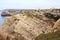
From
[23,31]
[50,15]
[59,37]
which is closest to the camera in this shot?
[59,37]

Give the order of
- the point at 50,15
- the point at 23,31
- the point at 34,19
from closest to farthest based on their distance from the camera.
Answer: the point at 23,31 < the point at 34,19 < the point at 50,15

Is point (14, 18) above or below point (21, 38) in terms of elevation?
above

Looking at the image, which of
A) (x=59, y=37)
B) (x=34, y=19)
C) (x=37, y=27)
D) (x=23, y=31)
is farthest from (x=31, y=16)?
(x=59, y=37)

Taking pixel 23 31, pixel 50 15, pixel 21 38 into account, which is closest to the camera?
pixel 21 38

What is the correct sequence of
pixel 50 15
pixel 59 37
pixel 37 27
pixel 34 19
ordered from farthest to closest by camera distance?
pixel 50 15 < pixel 34 19 < pixel 37 27 < pixel 59 37

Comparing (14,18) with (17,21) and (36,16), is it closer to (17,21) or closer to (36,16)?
(17,21)

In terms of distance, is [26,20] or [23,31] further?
[26,20]

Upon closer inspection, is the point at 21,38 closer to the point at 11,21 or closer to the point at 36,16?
the point at 11,21

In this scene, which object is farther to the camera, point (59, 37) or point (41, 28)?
point (41, 28)

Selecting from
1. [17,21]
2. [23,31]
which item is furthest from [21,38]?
[17,21]
